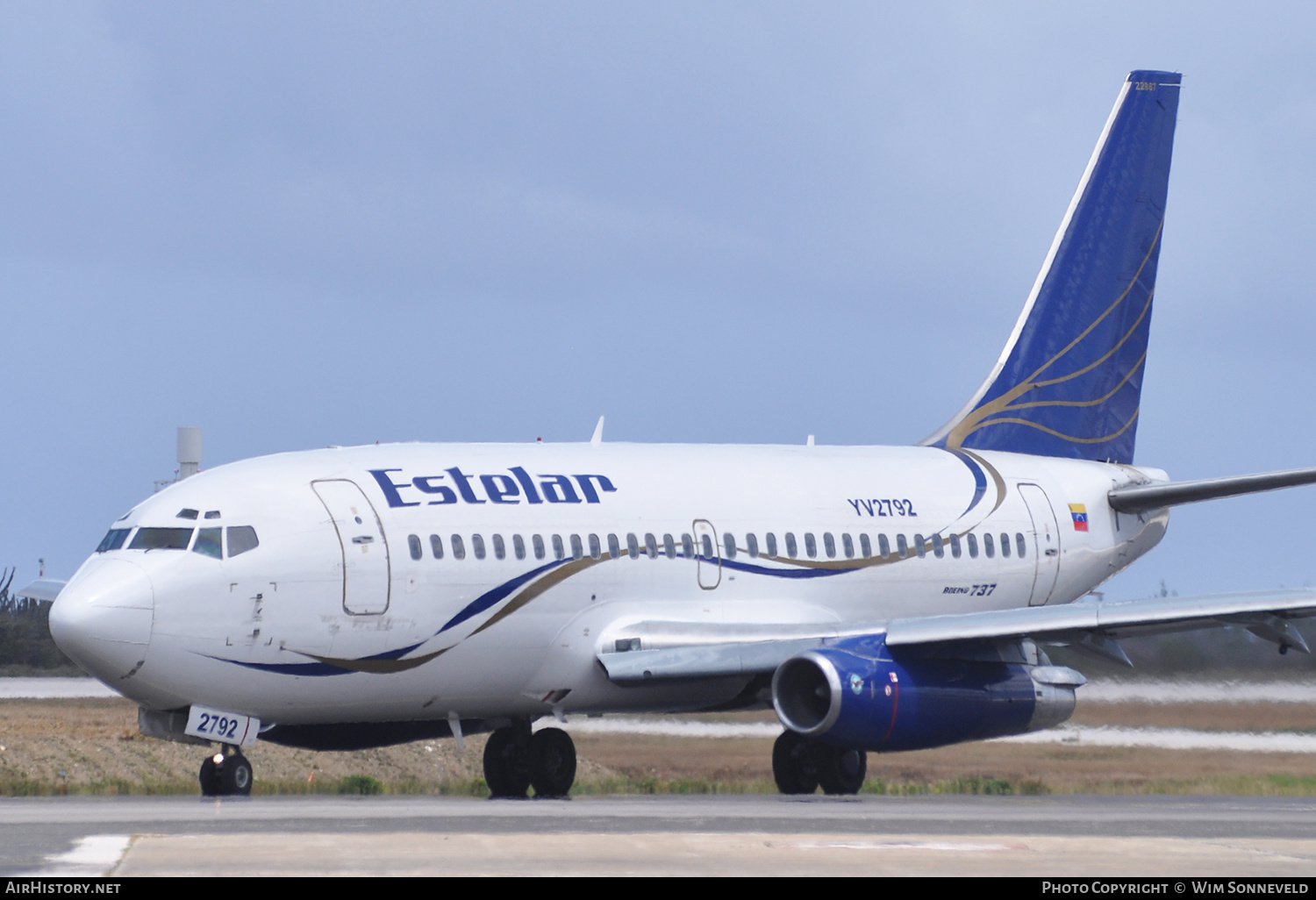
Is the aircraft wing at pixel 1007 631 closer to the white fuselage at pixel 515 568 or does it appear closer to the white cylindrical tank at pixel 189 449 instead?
the white fuselage at pixel 515 568

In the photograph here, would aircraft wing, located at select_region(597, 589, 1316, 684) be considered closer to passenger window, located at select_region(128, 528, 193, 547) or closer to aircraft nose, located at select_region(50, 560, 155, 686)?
passenger window, located at select_region(128, 528, 193, 547)

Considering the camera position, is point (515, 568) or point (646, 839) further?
point (515, 568)

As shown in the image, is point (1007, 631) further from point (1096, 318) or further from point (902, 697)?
point (1096, 318)

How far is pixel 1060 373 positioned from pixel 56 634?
16.1 meters

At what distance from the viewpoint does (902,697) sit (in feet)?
72.1

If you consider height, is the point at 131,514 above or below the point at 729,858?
above

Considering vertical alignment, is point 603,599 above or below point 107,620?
below

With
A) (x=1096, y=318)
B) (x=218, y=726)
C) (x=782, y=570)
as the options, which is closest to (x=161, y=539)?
(x=218, y=726)

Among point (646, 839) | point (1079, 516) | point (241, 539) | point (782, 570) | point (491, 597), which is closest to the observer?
point (646, 839)

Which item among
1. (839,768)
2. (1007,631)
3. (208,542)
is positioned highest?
(208,542)

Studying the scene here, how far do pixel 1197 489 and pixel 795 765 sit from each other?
22.8ft
